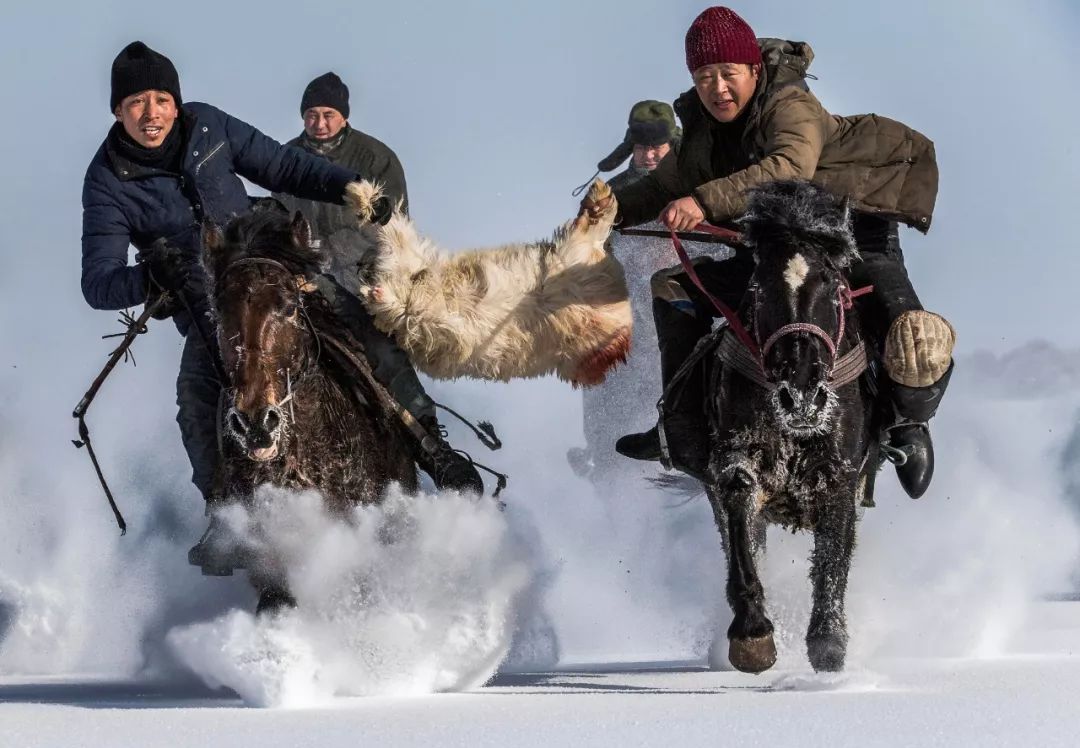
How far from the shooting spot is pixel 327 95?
13227 millimetres

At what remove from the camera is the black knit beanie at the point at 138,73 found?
32.0ft

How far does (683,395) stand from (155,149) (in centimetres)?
258

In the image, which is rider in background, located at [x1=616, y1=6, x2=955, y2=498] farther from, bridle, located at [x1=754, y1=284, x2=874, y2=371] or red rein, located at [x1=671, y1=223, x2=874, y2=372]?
bridle, located at [x1=754, y1=284, x2=874, y2=371]

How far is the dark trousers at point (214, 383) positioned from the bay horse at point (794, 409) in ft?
4.53

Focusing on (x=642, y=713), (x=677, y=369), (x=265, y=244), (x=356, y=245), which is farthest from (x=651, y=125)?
(x=642, y=713)

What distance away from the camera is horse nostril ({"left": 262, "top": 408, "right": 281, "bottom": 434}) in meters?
8.61

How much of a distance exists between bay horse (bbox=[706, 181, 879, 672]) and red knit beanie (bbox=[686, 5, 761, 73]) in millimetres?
851

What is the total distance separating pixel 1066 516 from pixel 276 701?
715 centimetres

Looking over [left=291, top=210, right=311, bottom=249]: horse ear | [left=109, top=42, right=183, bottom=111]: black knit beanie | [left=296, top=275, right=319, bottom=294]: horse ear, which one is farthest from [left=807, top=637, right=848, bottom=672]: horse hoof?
[left=109, top=42, right=183, bottom=111]: black knit beanie

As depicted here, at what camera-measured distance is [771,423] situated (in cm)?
891

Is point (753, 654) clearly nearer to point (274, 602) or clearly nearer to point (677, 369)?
point (677, 369)

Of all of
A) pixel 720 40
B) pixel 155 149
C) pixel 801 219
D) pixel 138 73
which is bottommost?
pixel 801 219

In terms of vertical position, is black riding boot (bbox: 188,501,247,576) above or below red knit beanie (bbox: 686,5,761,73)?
below

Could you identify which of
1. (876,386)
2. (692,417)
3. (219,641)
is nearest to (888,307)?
(876,386)
